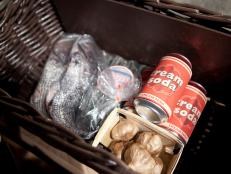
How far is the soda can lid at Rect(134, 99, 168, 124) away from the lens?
0.69m

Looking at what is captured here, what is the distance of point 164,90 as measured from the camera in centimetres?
71

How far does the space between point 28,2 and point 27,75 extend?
0.21 meters

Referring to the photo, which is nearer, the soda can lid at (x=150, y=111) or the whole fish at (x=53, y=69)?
the soda can lid at (x=150, y=111)

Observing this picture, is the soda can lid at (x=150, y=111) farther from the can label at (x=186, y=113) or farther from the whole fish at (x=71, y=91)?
the whole fish at (x=71, y=91)

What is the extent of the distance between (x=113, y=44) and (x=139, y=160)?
0.41 meters

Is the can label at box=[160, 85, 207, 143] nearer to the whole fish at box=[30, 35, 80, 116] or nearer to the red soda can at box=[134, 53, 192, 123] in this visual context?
the red soda can at box=[134, 53, 192, 123]

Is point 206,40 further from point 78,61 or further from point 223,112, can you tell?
point 78,61

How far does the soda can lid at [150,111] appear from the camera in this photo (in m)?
0.69

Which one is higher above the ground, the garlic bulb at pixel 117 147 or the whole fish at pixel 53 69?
the whole fish at pixel 53 69

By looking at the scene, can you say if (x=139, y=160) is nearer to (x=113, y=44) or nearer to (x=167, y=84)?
(x=167, y=84)

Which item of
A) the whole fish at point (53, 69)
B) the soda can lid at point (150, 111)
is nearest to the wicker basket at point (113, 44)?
the whole fish at point (53, 69)

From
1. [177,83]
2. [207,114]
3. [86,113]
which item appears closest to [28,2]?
[86,113]

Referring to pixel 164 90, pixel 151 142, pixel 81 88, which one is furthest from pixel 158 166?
pixel 81 88

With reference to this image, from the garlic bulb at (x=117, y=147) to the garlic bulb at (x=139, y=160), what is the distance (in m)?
0.02
